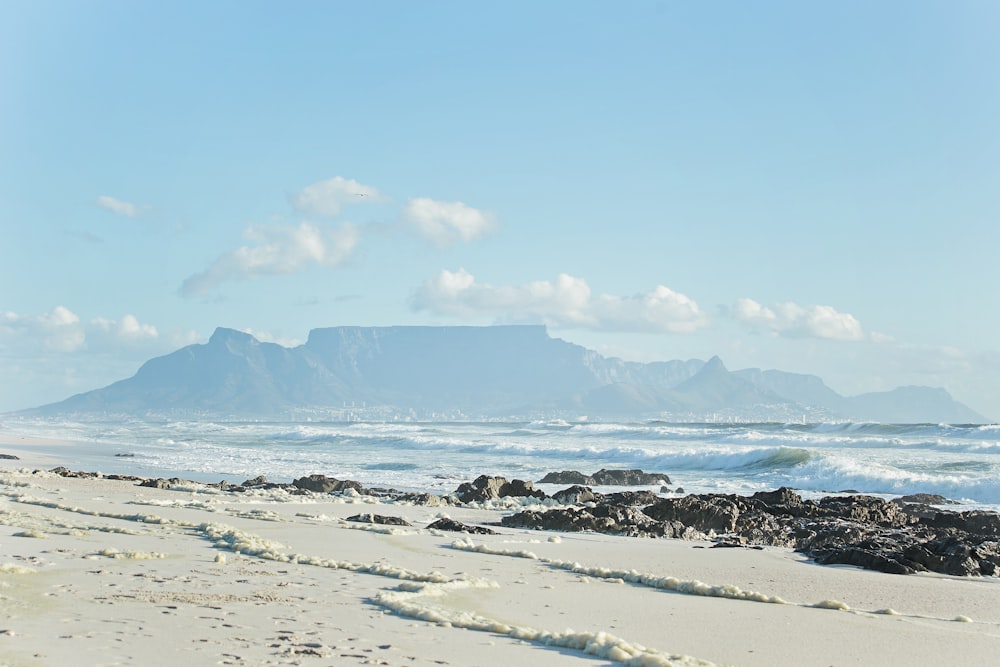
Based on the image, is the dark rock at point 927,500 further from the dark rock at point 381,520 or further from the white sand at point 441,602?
the dark rock at point 381,520

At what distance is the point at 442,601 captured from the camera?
6.80 meters

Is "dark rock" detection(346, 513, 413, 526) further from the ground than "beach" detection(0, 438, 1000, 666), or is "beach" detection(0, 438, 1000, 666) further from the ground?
"beach" detection(0, 438, 1000, 666)

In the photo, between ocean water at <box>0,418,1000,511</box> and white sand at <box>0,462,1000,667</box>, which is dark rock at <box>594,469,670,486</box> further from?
white sand at <box>0,462,1000,667</box>

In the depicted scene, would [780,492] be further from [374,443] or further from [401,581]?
[374,443]

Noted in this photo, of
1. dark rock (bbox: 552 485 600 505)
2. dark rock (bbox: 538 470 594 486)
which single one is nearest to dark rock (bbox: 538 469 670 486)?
dark rock (bbox: 538 470 594 486)

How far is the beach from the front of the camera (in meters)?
5.16

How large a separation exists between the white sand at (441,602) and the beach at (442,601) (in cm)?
2

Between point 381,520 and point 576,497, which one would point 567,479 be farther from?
point 381,520

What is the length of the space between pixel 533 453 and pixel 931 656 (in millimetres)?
38838

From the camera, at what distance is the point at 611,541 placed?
38.3 ft

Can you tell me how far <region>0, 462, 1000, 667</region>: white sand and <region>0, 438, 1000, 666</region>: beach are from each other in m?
0.02

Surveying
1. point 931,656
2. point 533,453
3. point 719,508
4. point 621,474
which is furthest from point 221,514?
point 533,453

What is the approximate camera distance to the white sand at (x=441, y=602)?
5148 millimetres

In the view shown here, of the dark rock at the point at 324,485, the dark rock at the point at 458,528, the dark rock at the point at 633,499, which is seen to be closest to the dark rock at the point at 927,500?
the dark rock at the point at 633,499
